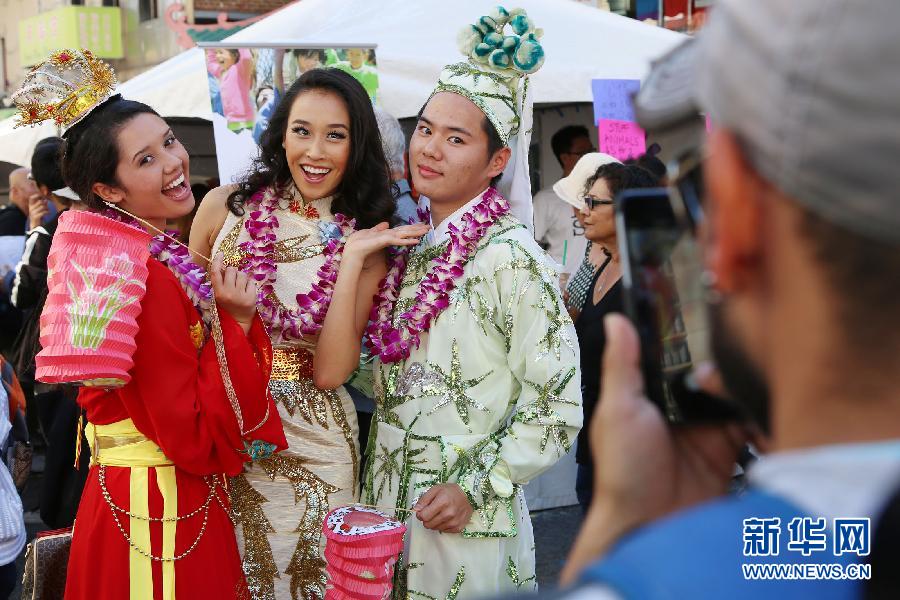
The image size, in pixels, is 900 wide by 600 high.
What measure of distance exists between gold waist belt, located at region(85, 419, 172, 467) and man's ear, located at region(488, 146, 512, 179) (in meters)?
1.15

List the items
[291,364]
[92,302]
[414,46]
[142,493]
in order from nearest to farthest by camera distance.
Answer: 1. [92,302]
2. [142,493]
3. [291,364]
4. [414,46]

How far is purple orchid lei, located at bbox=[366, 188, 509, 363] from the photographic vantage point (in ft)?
8.85

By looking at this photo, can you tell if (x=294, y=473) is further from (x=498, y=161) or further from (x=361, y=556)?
(x=498, y=161)

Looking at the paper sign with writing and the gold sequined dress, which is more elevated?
the paper sign with writing

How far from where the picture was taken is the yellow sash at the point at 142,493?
99.8 inches

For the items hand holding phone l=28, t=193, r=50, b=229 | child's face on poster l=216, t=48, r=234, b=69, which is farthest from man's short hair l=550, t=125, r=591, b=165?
hand holding phone l=28, t=193, r=50, b=229

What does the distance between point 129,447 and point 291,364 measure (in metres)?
0.52

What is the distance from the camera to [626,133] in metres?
5.54

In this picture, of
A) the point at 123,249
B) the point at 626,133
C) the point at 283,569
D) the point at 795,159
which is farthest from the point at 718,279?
the point at 626,133

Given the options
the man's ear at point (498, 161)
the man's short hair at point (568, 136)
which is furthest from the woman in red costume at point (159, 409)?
the man's short hair at point (568, 136)

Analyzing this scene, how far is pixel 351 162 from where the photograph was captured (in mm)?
2959

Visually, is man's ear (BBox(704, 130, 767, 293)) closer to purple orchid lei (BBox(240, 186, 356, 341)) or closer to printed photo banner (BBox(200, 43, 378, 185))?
purple orchid lei (BBox(240, 186, 356, 341))

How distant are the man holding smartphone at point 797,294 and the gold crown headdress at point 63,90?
7.35 feet

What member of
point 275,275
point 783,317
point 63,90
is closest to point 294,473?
point 275,275
